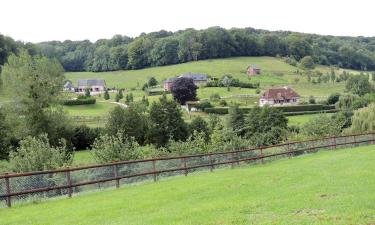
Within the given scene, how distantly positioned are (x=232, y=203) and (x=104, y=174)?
26.6 ft

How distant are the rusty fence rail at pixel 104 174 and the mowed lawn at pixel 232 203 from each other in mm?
578

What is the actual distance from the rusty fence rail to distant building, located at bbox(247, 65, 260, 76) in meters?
130

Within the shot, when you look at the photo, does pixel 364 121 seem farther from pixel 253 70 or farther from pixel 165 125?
pixel 253 70

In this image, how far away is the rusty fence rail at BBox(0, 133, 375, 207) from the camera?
16.9 m

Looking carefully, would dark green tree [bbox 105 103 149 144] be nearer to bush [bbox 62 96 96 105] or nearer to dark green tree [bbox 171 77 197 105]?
bush [bbox 62 96 96 105]

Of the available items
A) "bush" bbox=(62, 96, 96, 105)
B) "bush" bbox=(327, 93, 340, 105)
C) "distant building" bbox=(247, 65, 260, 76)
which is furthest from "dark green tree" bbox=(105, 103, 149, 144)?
"distant building" bbox=(247, 65, 260, 76)

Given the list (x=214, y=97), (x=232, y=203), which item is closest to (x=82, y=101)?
(x=214, y=97)

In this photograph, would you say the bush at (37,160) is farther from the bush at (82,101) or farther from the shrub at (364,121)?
the bush at (82,101)

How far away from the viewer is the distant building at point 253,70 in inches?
6284

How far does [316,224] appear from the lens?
9562 millimetres

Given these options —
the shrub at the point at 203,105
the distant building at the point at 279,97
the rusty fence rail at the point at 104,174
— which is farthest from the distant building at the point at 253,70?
the rusty fence rail at the point at 104,174

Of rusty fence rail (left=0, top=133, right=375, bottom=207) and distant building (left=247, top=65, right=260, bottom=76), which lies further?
distant building (left=247, top=65, right=260, bottom=76)

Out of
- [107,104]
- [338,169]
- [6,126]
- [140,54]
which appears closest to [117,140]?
[338,169]

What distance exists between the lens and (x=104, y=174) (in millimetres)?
19812
